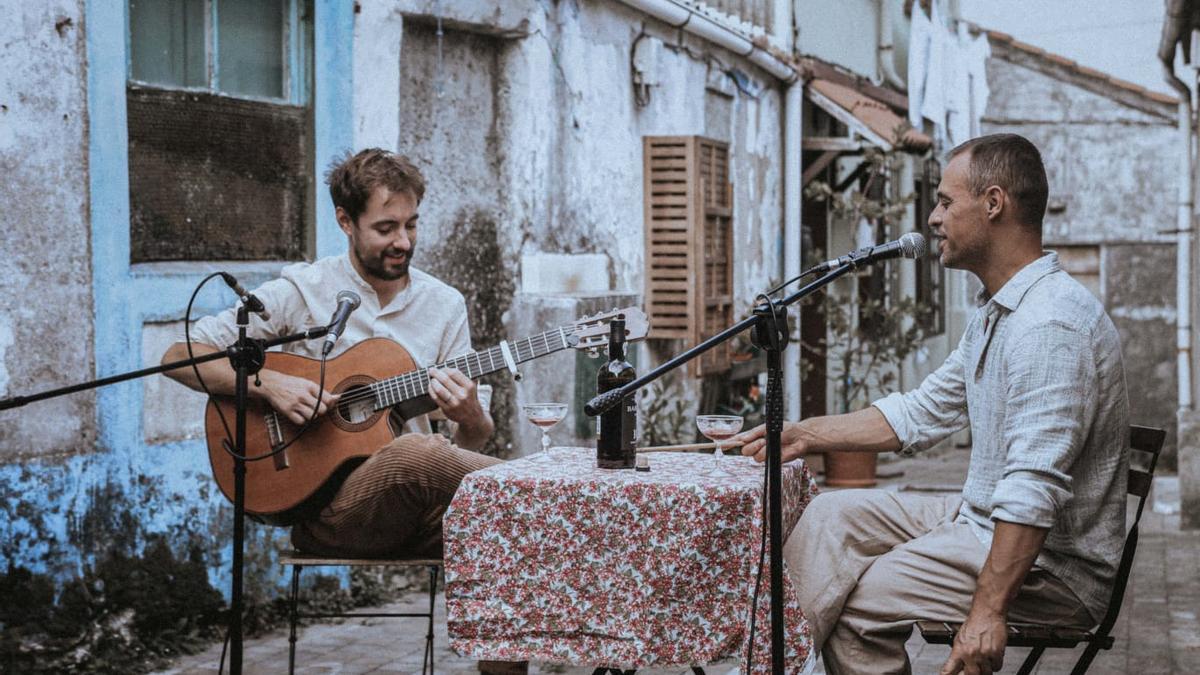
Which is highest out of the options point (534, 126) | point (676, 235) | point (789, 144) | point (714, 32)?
point (714, 32)

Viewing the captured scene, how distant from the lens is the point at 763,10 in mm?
11297

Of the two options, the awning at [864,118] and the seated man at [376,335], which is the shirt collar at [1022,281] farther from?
the awning at [864,118]

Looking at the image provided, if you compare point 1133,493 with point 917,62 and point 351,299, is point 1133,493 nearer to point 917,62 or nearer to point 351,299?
point 351,299

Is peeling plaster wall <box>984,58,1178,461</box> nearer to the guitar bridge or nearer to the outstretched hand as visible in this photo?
the outstretched hand

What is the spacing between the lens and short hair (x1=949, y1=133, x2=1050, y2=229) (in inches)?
137

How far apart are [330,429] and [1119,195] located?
47.9ft

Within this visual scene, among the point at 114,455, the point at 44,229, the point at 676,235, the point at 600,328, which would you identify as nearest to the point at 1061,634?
the point at 600,328

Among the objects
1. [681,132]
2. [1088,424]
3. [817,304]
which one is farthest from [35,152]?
[817,304]

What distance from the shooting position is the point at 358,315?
4.67 metres

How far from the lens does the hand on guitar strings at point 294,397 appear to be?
4.27 meters

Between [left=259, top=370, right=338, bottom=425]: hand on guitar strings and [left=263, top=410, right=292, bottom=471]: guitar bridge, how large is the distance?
43mm

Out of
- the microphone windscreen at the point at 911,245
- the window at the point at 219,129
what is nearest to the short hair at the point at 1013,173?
the microphone windscreen at the point at 911,245

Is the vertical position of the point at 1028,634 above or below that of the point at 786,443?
below

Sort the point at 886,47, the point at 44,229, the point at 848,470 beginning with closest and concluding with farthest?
1. the point at 44,229
2. the point at 848,470
3. the point at 886,47
